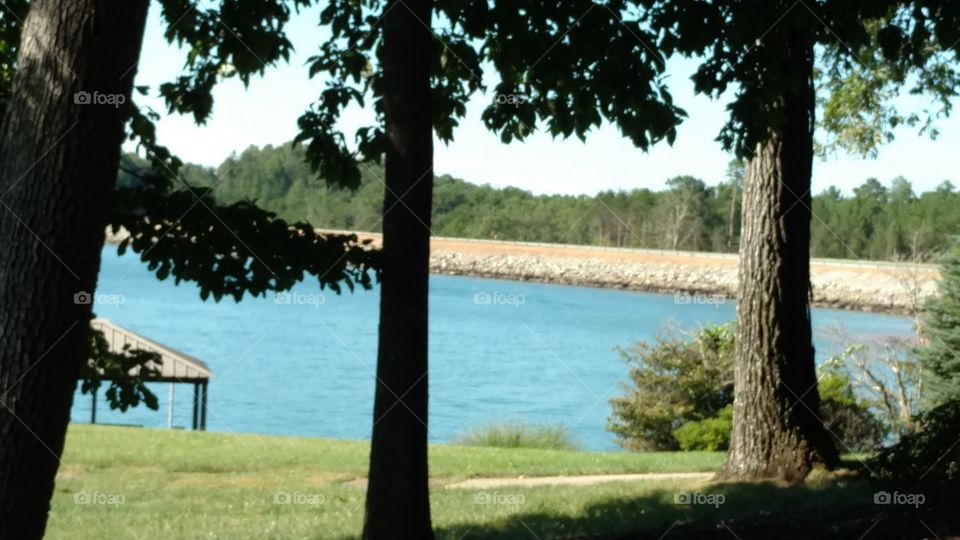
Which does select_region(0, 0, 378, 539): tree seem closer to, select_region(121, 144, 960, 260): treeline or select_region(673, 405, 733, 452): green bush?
select_region(121, 144, 960, 260): treeline

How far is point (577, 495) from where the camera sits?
11250 millimetres

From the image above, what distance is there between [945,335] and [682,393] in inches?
173

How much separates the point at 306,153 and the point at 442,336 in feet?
107

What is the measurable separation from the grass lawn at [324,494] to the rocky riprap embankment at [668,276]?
18116mm

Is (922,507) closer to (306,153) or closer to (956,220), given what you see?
(306,153)

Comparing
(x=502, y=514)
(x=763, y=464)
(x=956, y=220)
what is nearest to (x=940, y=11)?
(x=763, y=464)

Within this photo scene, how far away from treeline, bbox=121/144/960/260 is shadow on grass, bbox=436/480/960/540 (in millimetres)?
2996

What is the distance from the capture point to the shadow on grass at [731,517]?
306 inches

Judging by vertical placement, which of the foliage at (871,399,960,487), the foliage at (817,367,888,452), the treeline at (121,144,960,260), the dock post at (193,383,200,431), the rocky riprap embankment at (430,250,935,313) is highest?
the treeline at (121,144,960,260)

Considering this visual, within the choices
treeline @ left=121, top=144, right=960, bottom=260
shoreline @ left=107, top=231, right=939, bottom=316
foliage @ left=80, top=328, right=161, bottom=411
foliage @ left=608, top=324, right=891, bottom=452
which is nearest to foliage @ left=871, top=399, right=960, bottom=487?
treeline @ left=121, top=144, right=960, bottom=260

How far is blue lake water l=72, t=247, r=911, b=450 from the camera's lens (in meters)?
24.7

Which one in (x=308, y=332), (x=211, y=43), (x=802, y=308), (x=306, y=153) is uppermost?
(x=211, y=43)

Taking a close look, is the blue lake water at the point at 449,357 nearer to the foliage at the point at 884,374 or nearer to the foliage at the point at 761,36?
the foliage at the point at 884,374

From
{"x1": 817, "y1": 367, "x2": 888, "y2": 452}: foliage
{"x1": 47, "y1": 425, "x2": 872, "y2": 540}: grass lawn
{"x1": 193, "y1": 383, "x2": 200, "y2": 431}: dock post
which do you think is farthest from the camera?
{"x1": 193, "y1": 383, "x2": 200, "y2": 431}: dock post
